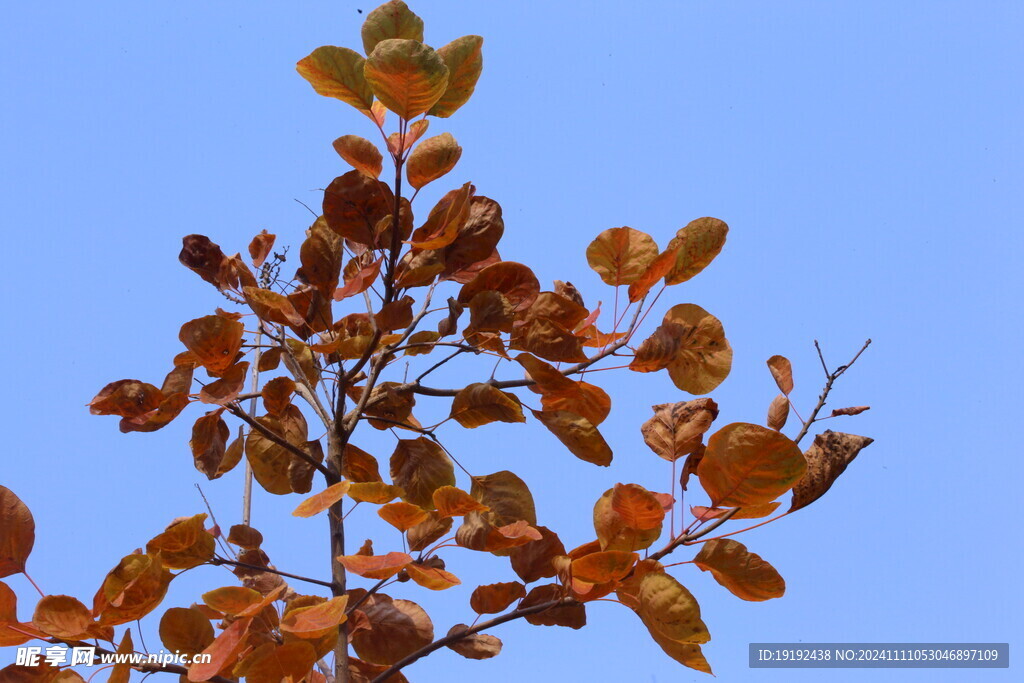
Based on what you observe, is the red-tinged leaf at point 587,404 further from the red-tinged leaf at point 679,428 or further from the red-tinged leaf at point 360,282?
the red-tinged leaf at point 360,282

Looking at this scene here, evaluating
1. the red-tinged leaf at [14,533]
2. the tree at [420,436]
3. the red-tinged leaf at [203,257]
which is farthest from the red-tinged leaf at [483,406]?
the red-tinged leaf at [14,533]

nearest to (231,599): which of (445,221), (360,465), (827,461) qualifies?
(360,465)

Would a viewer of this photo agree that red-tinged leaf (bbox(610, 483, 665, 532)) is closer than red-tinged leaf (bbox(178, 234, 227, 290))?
Yes

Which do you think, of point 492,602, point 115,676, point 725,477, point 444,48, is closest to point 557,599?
point 492,602

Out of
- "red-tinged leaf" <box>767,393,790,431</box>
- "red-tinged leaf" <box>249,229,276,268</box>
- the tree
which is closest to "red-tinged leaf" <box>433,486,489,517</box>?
the tree

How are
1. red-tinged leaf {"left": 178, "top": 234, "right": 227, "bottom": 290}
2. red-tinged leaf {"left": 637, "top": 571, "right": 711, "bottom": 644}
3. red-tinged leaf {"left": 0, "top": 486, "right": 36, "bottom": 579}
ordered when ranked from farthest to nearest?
red-tinged leaf {"left": 178, "top": 234, "right": 227, "bottom": 290}, red-tinged leaf {"left": 0, "top": 486, "right": 36, "bottom": 579}, red-tinged leaf {"left": 637, "top": 571, "right": 711, "bottom": 644}

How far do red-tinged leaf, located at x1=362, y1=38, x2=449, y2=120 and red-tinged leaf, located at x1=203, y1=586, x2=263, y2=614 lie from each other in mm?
387

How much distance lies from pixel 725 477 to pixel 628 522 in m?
0.08

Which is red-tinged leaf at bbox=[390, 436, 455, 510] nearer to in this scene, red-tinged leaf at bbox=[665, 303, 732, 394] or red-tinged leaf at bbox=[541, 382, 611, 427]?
red-tinged leaf at bbox=[541, 382, 611, 427]

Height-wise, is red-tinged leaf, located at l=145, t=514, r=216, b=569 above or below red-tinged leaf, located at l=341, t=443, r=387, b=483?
below

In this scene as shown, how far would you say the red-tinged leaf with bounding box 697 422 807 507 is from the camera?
0.62 meters

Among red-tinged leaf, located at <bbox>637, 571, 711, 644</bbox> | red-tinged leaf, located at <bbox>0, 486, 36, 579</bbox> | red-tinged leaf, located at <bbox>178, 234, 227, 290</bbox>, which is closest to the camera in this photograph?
red-tinged leaf, located at <bbox>637, 571, 711, 644</bbox>

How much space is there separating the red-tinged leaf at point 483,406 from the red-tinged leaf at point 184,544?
0.23 metres

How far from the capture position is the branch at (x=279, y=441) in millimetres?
750
